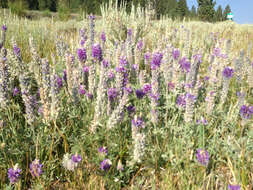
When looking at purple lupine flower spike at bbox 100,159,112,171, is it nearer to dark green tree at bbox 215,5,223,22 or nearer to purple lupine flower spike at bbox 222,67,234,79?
purple lupine flower spike at bbox 222,67,234,79

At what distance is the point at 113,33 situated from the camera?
523cm

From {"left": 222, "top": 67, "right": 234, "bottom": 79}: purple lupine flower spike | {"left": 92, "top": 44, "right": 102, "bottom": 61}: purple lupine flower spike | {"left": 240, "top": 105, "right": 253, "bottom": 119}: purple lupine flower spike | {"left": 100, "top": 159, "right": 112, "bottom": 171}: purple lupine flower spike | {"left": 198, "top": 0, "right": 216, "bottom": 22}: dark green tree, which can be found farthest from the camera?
{"left": 198, "top": 0, "right": 216, "bottom": 22}: dark green tree

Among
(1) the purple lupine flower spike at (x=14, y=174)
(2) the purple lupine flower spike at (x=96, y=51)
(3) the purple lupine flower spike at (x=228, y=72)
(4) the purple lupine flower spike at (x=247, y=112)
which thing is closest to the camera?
(1) the purple lupine flower spike at (x=14, y=174)

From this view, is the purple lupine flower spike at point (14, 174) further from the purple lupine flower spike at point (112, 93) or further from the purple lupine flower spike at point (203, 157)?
the purple lupine flower spike at point (203, 157)

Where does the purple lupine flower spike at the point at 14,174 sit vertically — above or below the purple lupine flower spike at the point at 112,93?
below

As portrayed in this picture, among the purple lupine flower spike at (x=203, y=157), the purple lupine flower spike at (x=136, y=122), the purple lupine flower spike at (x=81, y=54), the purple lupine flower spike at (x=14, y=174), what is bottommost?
the purple lupine flower spike at (x=14, y=174)

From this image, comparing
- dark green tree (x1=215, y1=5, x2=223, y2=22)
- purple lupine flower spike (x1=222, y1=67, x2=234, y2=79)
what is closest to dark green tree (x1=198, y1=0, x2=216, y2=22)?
dark green tree (x1=215, y1=5, x2=223, y2=22)

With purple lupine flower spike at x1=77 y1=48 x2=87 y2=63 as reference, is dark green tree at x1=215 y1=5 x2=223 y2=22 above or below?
above

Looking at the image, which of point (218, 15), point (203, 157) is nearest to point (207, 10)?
point (218, 15)

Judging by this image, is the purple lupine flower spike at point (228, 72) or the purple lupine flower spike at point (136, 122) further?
the purple lupine flower spike at point (228, 72)

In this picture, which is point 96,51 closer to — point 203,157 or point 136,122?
point 136,122

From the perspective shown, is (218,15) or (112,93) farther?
(218,15)

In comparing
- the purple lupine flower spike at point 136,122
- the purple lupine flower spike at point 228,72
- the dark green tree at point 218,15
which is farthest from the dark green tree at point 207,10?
the purple lupine flower spike at point 136,122

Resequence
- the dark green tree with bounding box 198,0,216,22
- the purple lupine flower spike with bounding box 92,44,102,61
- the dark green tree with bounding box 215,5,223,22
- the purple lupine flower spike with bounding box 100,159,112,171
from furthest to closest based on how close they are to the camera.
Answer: the dark green tree with bounding box 215,5,223,22 → the dark green tree with bounding box 198,0,216,22 → the purple lupine flower spike with bounding box 92,44,102,61 → the purple lupine flower spike with bounding box 100,159,112,171
